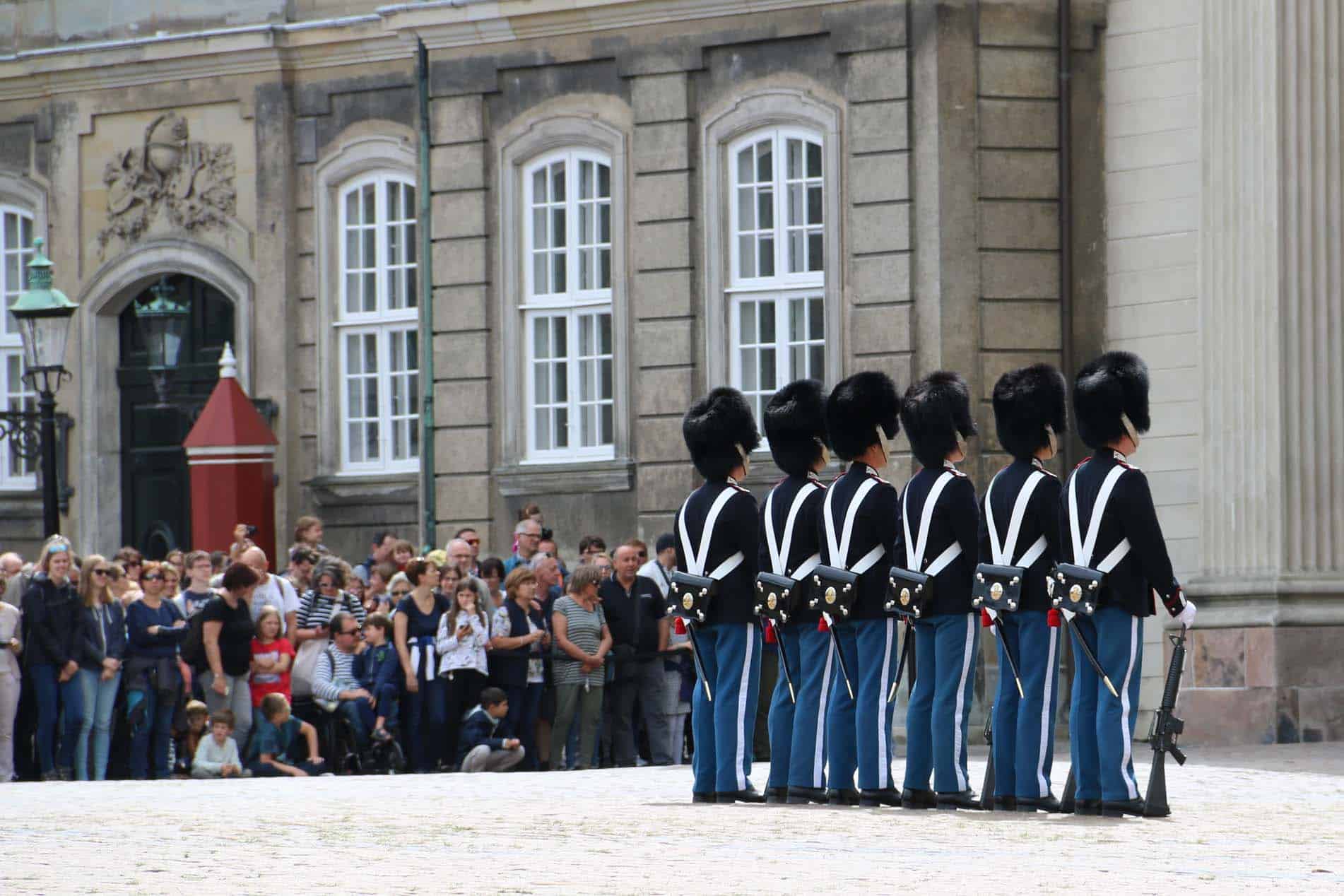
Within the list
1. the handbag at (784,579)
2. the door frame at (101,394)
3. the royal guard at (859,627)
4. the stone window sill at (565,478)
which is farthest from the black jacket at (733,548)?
the door frame at (101,394)

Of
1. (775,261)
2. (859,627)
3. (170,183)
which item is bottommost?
(859,627)

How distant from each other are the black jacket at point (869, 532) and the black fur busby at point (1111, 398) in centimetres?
92

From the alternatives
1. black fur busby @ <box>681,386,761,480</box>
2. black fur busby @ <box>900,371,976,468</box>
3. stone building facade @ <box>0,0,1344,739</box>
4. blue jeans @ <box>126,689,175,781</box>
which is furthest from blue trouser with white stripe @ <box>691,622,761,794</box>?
blue jeans @ <box>126,689,175,781</box>

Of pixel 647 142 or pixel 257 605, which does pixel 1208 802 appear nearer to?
pixel 257 605

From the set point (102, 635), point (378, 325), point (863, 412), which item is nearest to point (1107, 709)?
point (863, 412)

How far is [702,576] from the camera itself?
44.3 ft

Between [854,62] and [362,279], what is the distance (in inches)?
200

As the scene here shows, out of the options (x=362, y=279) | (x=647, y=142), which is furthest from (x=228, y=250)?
(x=647, y=142)

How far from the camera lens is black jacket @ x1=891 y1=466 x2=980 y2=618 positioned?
42.0 ft

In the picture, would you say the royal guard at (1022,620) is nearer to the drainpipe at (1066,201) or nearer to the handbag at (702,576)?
the handbag at (702,576)

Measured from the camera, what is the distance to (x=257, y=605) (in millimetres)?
18516

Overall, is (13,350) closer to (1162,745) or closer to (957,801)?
(957,801)

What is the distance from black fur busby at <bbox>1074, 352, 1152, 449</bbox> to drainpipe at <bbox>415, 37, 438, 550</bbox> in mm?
11780

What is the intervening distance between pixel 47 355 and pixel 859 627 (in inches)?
351
